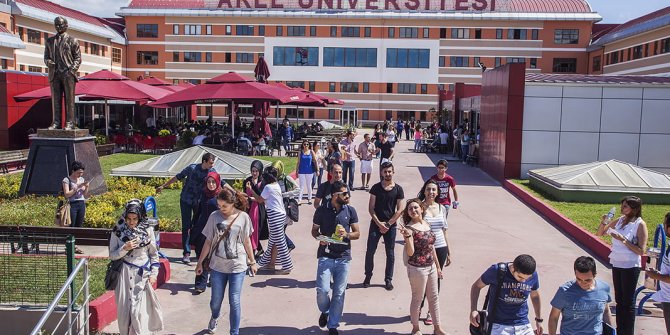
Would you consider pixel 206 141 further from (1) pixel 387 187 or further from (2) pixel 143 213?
(2) pixel 143 213

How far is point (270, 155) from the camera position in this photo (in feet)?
83.4

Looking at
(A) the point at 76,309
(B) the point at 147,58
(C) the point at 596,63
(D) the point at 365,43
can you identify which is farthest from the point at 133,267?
(B) the point at 147,58

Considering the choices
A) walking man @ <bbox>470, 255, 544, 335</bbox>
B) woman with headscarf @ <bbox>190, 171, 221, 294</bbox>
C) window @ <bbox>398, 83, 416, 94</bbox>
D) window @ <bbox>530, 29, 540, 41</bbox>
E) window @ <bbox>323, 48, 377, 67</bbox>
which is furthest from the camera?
window @ <bbox>398, 83, 416, 94</bbox>

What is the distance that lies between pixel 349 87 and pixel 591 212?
50.6 m

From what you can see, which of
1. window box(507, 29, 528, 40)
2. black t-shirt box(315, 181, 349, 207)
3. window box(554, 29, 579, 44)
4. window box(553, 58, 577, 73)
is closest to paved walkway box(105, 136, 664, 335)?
black t-shirt box(315, 181, 349, 207)

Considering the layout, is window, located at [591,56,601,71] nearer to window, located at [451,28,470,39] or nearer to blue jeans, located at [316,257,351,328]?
window, located at [451,28,470,39]

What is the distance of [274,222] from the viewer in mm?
9391

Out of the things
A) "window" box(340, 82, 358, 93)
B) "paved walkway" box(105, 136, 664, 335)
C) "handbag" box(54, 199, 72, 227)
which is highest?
"window" box(340, 82, 358, 93)

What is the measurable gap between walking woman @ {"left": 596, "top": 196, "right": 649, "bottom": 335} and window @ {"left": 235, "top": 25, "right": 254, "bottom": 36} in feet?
198

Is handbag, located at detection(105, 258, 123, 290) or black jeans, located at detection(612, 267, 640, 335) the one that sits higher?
handbag, located at detection(105, 258, 123, 290)

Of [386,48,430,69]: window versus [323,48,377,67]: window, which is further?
[323,48,377,67]: window

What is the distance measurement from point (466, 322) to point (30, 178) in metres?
10.3

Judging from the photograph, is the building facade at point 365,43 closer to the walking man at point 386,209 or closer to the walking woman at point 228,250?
the walking man at point 386,209

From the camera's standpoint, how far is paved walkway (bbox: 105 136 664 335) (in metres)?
7.49
